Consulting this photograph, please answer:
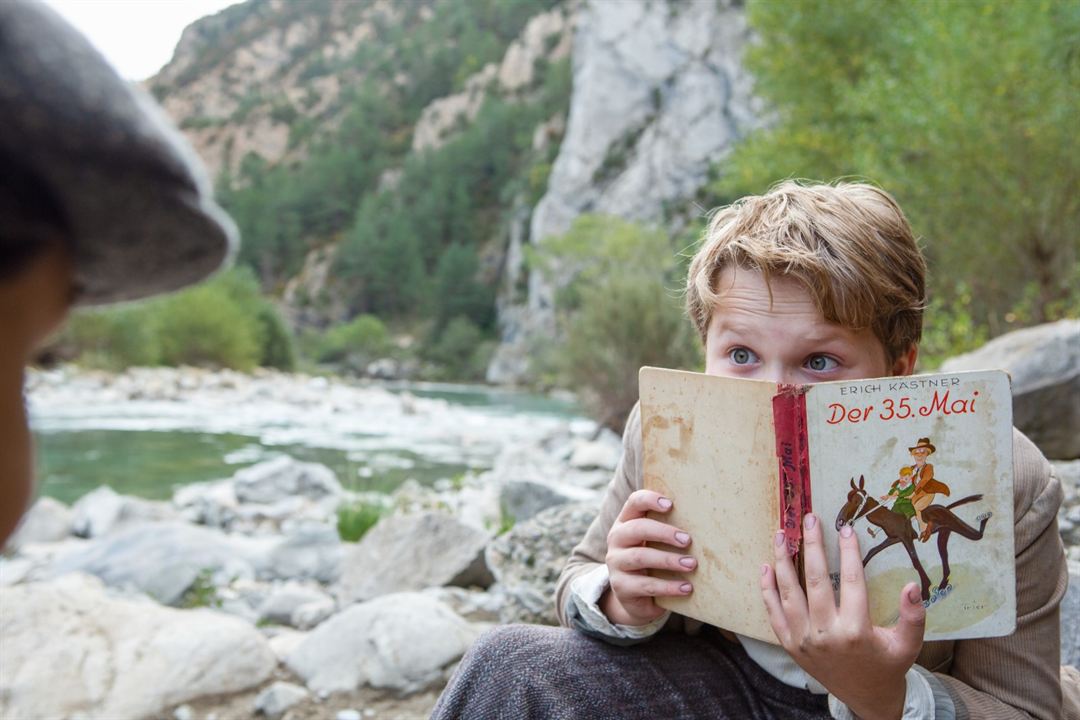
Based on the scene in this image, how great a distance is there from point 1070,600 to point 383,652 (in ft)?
5.13

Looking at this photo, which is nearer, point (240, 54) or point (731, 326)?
point (731, 326)

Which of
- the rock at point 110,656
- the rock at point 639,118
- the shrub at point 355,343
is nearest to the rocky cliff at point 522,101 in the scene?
the rock at point 639,118

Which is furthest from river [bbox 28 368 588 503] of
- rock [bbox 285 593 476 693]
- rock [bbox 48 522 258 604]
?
rock [bbox 285 593 476 693]

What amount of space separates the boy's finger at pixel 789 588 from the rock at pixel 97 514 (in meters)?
5.13

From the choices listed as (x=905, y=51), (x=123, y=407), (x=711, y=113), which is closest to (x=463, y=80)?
(x=711, y=113)

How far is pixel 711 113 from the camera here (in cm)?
3259

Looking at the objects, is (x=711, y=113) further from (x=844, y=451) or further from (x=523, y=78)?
(x=844, y=451)

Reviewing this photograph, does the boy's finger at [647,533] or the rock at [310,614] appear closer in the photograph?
the boy's finger at [647,533]

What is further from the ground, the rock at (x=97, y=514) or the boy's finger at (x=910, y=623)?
the boy's finger at (x=910, y=623)

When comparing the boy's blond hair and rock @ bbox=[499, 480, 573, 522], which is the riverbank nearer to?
rock @ bbox=[499, 480, 573, 522]

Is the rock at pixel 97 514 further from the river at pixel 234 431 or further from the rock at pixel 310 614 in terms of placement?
the rock at pixel 310 614

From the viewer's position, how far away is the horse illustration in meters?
0.81

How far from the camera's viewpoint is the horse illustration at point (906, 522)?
81 cm

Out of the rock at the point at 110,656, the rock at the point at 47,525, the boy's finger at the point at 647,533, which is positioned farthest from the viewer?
the rock at the point at 47,525
